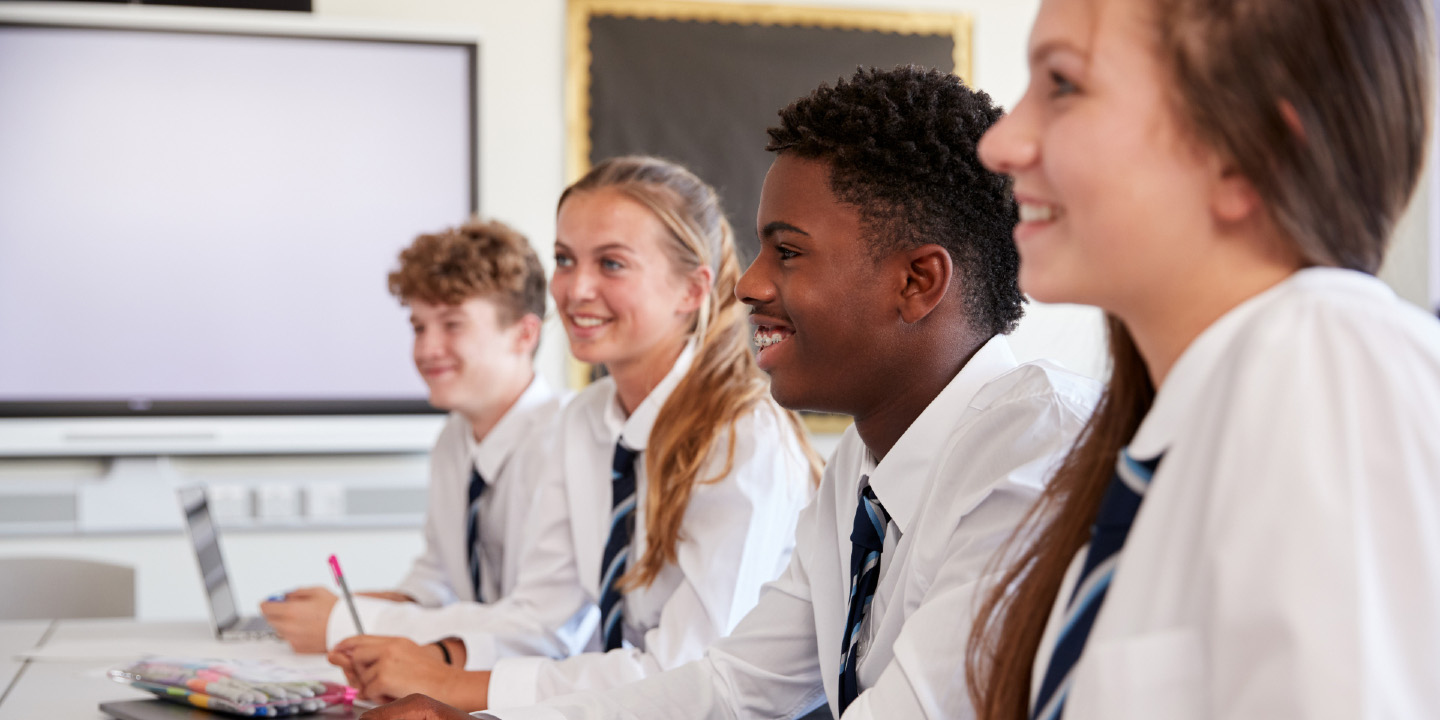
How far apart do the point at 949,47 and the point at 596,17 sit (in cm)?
107

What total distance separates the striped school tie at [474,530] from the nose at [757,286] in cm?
Answer: 115

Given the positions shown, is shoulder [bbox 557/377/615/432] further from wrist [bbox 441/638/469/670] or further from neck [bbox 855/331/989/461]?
neck [bbox 855/331/989/461]

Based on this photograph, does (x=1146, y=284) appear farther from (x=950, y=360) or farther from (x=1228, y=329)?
(x=950, y=360)

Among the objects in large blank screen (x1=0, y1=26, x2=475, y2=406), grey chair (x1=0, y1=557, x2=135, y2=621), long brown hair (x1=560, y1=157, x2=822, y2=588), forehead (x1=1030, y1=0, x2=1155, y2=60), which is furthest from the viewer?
large blank screen (x1=0, y1=26, x2=475, y2=406)

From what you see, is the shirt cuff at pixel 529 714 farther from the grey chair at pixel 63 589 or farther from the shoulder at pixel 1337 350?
the grey chair at pixel 63 589

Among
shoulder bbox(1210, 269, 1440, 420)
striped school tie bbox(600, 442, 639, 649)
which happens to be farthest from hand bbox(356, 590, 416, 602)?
shoulder bbox(1210, 269, 1440, 420)

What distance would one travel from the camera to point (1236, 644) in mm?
487

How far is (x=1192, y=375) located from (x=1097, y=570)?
11 cm

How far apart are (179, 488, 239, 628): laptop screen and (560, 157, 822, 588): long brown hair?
80cm

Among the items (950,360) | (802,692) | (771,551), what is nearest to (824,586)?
(802,692)

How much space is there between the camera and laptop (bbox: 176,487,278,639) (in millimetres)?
1967

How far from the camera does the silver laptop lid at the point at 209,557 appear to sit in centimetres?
197

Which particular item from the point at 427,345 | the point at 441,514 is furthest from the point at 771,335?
the point at 441,514

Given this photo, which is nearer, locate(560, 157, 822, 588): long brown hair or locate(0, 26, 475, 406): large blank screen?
locate(560, 157, 822, 588): long brown hair
